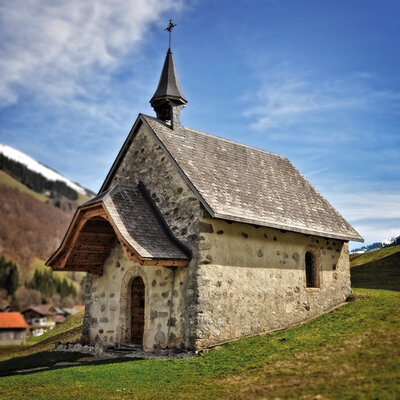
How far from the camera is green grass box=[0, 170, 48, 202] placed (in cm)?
16055

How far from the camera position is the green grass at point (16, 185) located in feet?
527

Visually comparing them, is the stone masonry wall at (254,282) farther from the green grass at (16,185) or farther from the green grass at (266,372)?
the green grass at (16,185)

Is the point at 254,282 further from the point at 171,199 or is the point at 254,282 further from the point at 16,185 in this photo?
the point at 16,185

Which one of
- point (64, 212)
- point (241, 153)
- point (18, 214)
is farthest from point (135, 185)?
point (64, 212)

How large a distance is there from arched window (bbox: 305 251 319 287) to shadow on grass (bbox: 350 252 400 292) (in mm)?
4525

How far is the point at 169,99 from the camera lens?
17.4 meters

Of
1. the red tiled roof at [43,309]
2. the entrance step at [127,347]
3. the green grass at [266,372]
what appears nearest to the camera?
the green grass at [266,372]

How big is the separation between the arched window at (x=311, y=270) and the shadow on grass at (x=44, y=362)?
7.78m

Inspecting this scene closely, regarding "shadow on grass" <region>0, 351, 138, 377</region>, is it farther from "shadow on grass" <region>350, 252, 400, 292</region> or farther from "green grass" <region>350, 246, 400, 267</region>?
"green grass" <region>350, 246, 400, 267</region>

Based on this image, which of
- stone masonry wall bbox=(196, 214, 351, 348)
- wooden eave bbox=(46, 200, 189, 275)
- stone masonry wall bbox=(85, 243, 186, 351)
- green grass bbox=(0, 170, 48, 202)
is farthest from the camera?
green grass bbox=(0, 170, 48, 202)

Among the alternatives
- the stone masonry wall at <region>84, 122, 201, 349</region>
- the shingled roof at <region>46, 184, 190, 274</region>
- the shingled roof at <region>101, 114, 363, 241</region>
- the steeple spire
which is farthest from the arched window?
the steeple spire

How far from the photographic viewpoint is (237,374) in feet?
32.1

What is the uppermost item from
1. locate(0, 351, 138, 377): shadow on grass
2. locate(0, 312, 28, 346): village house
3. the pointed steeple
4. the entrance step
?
the pointed steeple

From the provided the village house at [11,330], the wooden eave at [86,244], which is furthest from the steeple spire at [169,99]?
the village house at [11,330]
